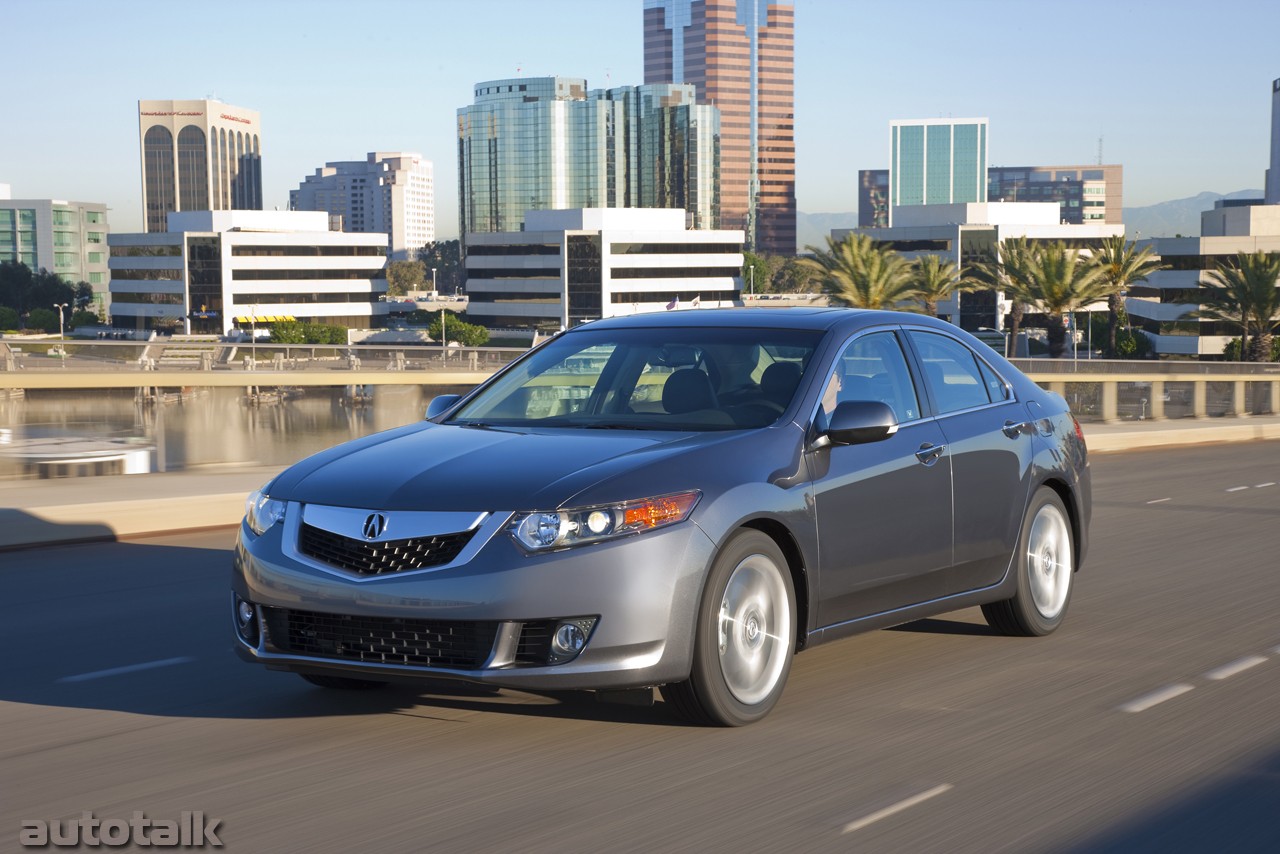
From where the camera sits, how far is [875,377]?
23.5ft

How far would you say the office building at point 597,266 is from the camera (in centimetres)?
17688

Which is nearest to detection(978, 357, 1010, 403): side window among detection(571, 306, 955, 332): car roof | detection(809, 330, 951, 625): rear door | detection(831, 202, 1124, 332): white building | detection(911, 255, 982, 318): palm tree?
detection(571, 306, 955, 332): car roof

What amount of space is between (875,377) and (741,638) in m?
1.67

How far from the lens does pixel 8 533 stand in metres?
11.2

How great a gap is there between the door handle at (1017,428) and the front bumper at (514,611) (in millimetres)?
2592

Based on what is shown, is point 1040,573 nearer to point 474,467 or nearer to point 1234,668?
point 1234,668

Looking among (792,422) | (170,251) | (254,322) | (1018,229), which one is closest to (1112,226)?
(1018,229)

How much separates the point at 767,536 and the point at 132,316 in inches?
7772

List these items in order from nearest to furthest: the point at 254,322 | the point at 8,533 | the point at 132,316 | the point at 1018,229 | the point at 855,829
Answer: the point at 855,829 < the point at 8,533 < the point at 1018,229 < the point at 254,322 < the point at 132,316

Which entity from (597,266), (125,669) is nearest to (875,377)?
(125,669)

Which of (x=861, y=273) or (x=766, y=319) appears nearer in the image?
(x=766, y=319)

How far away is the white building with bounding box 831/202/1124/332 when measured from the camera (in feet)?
526

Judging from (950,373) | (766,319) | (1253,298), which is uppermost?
(766,319)

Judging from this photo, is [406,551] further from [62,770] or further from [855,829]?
[855,829]
